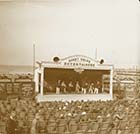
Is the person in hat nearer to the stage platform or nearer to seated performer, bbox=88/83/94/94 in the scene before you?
the stage platform

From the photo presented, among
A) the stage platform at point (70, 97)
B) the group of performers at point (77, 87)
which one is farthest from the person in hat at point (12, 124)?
the group of performers at point (77, 87)

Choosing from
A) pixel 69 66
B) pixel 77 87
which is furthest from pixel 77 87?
pixel 69 66

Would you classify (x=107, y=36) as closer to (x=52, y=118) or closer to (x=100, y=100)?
(x=100, y=100)

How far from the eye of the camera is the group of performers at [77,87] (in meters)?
2.28

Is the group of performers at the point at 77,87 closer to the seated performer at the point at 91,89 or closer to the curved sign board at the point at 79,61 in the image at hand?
the seated performer at the point at 91,89

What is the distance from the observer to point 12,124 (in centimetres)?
216

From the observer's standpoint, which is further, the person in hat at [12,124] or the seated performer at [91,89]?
the seated performer at [91,89]

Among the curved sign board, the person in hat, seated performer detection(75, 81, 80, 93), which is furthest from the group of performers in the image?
the person in hat

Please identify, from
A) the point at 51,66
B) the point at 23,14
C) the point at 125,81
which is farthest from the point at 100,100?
the point at 23,14

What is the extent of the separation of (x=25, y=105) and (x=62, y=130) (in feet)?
0.93

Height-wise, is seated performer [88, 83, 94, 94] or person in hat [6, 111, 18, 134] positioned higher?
seated performer [88, 83, 94, 94]

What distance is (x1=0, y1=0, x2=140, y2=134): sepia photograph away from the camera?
217 centimetres

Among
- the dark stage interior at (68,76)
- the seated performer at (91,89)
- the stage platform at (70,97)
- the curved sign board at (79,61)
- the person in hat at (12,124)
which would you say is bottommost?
the person in hat at (12,124)

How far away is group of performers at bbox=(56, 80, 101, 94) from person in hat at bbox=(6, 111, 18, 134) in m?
0.31
